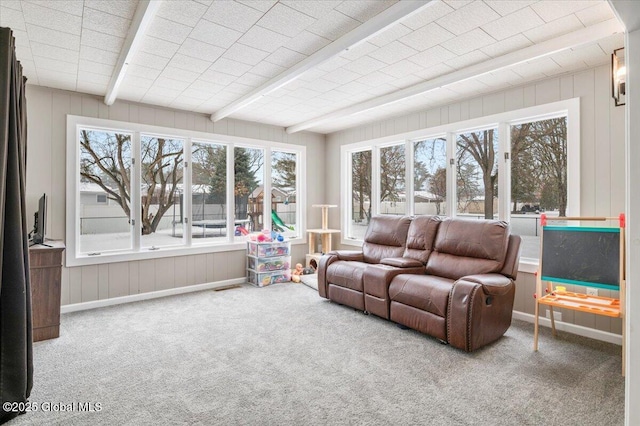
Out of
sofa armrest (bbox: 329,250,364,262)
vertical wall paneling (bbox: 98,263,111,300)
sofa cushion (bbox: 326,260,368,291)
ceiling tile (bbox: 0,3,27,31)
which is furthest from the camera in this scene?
sofa armrest (bbox: 329,250,364,262)

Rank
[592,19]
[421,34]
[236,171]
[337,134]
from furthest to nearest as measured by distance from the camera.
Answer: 1. [337,134]
2. [236,171]
3. [421,34]
4. [592,19]

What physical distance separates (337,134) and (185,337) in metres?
4.25

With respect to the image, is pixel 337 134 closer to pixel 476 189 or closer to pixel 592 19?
pixel 476 189

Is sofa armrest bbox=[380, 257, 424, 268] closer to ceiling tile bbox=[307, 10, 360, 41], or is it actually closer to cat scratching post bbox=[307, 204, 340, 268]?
cat scratching post bbox=[307, 204, 340, 268]

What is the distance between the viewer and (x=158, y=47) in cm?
287

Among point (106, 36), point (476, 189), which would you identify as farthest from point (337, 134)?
point (106, 36)

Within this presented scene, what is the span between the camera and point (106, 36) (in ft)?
8.79

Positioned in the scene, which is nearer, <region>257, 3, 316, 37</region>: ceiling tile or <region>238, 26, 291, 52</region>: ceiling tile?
<region>257, 3, 316, 37</region>: ceiling tile

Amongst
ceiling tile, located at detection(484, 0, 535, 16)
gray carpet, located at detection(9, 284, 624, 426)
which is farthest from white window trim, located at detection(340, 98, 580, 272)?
ceiling tile, located at detection(484, 0, 535, 16)

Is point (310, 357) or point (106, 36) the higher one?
point (106, 36)

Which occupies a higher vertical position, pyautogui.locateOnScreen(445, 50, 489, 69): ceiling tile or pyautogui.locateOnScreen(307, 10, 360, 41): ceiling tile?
pyautogui.locateOnScreen(445, 50, 489, 69): ceiling tile

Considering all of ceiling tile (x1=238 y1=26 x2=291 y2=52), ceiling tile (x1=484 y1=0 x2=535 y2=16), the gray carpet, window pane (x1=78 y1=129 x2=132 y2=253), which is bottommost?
the gray carpet

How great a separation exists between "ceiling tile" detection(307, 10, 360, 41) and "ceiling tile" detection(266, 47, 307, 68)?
1.36 ft

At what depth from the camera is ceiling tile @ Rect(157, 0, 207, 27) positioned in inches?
88.8
